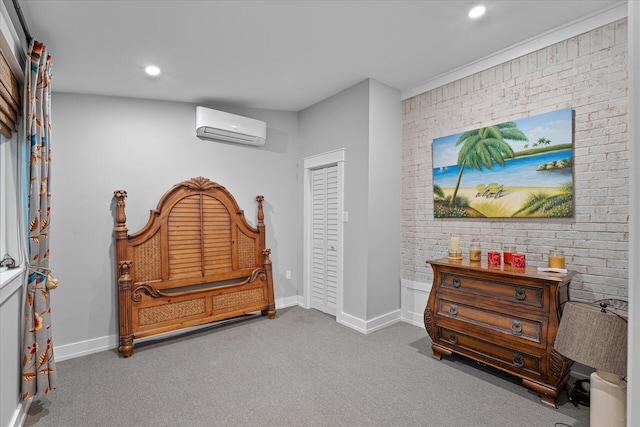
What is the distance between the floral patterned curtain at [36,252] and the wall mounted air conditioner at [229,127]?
4.88ft

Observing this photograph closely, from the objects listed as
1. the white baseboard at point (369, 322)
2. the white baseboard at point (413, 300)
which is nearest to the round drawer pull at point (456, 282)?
the white baseboard at point (413, 300)

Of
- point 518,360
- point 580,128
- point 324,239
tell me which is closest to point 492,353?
point 518,360

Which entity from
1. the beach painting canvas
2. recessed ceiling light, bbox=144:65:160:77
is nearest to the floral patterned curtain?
recessed ceiling light, bbox=144:65:160:77

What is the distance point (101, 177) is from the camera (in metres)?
3.19

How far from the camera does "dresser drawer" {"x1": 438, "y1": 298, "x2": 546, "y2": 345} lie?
7.15 feet

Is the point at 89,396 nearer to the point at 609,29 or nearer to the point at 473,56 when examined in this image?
the point at 473,56

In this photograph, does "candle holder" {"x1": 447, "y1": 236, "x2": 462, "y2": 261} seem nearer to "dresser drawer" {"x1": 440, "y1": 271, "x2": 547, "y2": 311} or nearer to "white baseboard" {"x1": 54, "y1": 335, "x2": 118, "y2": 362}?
"dresser drawer" {"x1": 440, "y1": 271, "x2": 547, "y2": 311}

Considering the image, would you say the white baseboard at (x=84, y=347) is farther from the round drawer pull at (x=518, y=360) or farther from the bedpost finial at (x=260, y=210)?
the round drawer pull at (x=518, y=360)

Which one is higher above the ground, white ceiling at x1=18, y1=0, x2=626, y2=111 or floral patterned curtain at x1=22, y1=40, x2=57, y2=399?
white ceiling at x1=18, y1=0, x2=626, y2=111

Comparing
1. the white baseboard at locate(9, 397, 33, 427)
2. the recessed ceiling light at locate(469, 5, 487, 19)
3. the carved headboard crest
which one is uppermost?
the recessed ceiling light at locate(469, 5, 487, 19)

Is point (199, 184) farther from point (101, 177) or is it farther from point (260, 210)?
point (101, 177)

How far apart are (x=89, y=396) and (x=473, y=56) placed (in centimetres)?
412

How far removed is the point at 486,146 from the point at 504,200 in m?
0.52

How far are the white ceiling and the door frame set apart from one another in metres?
0.87
